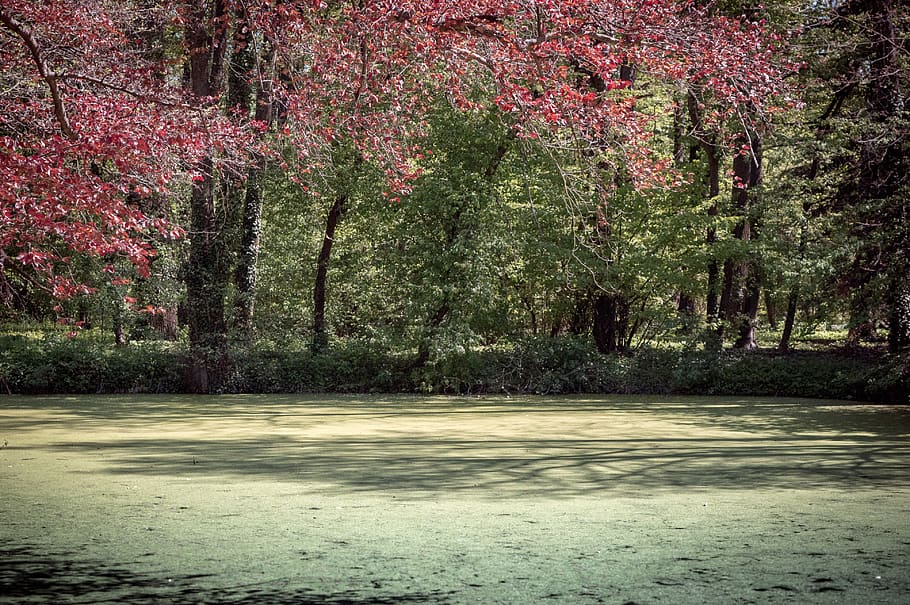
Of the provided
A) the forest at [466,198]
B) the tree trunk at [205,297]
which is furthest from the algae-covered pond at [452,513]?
the tree trunk at [205,297]

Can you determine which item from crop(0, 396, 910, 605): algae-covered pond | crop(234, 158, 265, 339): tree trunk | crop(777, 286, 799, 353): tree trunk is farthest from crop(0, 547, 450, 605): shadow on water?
crop(777, 286, 799, 353): tree trunk

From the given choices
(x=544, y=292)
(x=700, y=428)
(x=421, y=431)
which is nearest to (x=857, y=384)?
(x=700, y=428)

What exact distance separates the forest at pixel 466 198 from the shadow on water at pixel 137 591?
4.42 meters

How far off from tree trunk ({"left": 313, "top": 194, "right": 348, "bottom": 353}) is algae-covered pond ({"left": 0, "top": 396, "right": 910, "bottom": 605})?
7172mm

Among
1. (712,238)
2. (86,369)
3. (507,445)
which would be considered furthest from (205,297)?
(712,238)

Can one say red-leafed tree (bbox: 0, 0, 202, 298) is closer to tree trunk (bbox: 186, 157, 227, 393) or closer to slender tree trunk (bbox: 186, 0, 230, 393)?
slender tree trunk (bbox: 186, 0, 230, 393)

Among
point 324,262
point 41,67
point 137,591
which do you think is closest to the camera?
point 137,591

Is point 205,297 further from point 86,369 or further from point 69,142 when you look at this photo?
point 69,142

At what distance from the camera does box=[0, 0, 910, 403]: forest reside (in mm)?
9195

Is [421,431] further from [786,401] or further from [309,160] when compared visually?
[786,401]

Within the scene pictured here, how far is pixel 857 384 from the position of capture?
599 inches

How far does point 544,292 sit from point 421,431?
9.24 metres

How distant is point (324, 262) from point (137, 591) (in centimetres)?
1717

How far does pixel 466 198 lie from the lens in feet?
53.7
